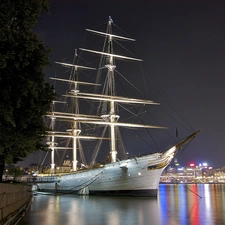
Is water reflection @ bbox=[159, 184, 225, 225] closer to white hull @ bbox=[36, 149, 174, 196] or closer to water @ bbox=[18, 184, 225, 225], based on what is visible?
water @ bbox=[18, 184, 225, 225]

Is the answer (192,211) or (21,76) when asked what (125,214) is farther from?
(21,76)

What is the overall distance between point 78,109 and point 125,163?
2788 centimetres

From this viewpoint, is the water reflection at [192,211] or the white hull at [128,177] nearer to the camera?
the water reflection at [192,211]

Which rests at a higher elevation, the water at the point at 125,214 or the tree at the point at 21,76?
the tree at the point at 21,76

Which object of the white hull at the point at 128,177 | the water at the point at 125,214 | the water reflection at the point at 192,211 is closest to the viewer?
the water at the point at 125,214

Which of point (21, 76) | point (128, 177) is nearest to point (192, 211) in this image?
point (21, 76)

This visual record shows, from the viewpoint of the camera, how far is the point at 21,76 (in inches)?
504

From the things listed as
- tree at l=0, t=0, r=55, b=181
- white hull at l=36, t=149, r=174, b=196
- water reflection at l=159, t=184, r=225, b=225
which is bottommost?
water reflection at l=159, t=184, r=225, b=225

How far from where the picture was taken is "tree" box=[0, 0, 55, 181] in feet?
40.1

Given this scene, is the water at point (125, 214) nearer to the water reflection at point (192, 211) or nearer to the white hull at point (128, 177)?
the water reflection at point (192, 211)

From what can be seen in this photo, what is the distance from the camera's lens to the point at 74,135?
60312 millimetres

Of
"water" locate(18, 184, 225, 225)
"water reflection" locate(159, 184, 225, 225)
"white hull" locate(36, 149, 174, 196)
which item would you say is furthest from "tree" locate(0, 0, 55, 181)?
"white hull" locate(36, 149, 174, 196)

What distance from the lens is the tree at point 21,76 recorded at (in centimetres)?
1222

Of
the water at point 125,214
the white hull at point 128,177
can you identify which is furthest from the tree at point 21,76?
the white hull at point 128,177
